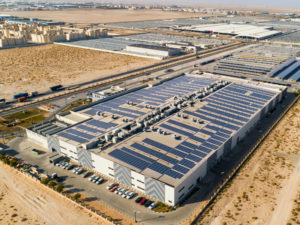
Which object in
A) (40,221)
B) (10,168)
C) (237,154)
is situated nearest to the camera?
(40,221)

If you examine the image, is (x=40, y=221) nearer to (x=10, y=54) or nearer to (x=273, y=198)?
(x=273, y=198)

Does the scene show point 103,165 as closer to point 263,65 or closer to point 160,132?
point 160,132

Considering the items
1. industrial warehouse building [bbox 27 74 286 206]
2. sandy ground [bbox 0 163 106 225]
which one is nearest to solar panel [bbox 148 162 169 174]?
industrial warehouse building [bbox 27 74 286 206]

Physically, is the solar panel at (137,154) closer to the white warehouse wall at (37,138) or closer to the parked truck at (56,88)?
the white warehouse wall at (37,138)

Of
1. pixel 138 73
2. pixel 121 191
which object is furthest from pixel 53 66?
pixel 121 191

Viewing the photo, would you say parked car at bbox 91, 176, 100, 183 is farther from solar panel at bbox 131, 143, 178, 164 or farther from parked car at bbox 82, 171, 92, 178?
solar panel at bbox 131, 143, 178, 164

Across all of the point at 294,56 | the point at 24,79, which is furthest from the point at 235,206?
the point at 294,56

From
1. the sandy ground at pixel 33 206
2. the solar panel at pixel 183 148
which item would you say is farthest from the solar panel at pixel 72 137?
the solar panel at pixel 183 148
